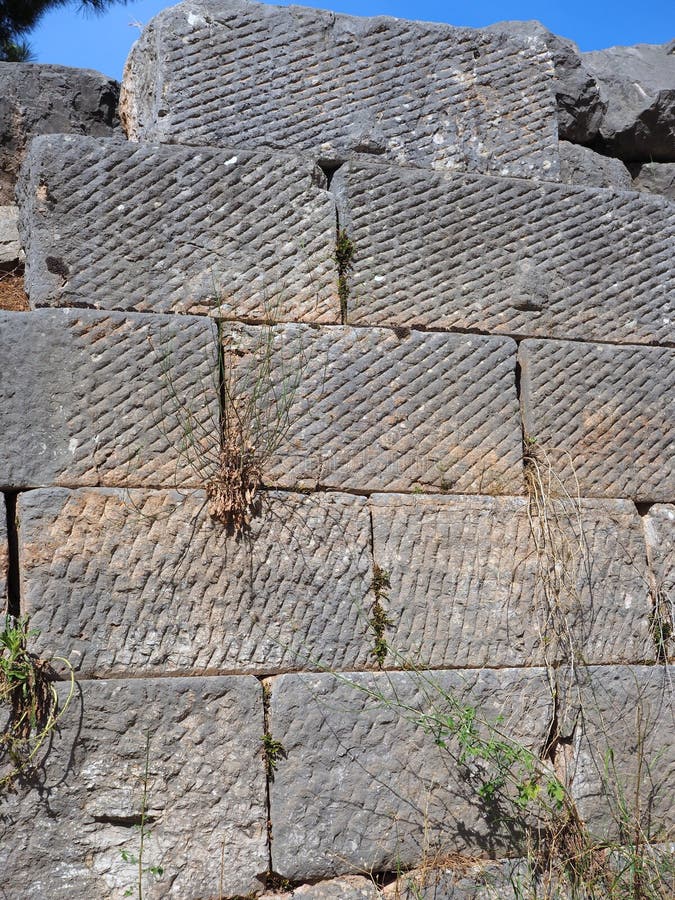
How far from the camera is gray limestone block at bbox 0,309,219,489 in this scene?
322 cm

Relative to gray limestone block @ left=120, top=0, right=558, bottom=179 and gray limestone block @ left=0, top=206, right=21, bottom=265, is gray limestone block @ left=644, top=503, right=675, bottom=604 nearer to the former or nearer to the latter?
gray limestone block @ left=120, top=0, right=558, bottom=179

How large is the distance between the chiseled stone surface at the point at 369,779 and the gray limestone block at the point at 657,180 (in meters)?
2.57

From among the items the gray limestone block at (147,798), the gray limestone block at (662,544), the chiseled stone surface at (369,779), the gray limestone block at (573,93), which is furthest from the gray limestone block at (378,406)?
the gray limestone block at (573,93)

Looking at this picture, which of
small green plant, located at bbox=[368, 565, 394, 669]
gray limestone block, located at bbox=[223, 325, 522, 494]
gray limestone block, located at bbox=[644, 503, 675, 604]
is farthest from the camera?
gray limestone block, located at bbox=[644, 503, 675, 604]

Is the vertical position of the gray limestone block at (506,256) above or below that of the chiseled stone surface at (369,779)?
above

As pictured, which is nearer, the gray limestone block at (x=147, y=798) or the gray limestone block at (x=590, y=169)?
the gray limestone block at (x=147, y=798)

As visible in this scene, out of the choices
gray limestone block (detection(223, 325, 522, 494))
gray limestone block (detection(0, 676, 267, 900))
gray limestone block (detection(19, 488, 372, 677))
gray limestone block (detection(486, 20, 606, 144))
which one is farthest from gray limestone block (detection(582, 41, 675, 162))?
gray limestone block (detection(0, 676, 267, 900))

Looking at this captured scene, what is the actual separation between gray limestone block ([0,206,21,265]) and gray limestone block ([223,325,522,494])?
42.9 inches

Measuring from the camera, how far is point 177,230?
3.54m

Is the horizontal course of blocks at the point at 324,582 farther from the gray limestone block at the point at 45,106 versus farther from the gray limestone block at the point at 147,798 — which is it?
the gray limestone block at the point at 45,106

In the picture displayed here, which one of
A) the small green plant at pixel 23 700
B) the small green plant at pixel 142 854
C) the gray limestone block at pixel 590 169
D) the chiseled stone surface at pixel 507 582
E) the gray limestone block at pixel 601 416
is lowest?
the small green plant at pixel 142 854

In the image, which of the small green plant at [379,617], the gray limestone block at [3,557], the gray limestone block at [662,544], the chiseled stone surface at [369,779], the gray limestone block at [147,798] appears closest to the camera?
the gray limestone block at [147,798]

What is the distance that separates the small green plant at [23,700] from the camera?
297 centimetres

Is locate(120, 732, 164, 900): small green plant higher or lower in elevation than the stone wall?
lower
